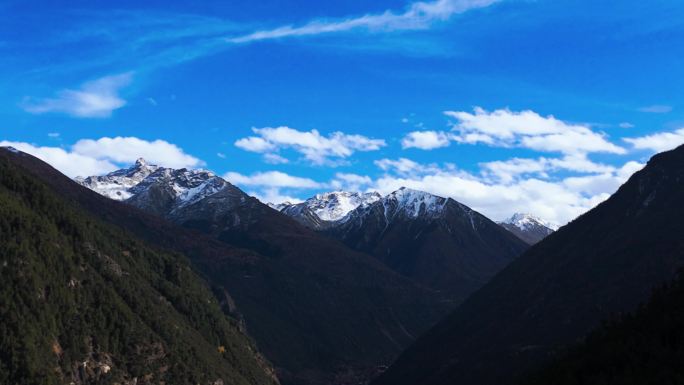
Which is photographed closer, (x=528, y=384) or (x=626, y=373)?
(x=626, y=373)

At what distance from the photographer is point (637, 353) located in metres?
115

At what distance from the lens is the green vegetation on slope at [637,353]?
106m

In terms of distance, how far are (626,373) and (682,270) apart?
44151mm

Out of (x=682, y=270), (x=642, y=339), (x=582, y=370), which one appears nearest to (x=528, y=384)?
(x=582, y=370)

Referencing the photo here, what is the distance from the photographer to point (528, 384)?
136250 millimetres

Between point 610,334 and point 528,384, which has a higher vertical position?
point 610,334

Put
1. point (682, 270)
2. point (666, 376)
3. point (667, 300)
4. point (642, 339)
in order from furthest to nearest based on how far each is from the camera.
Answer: point (682, 270) < point (667, 300) < point (642, 339) < point (666, 376)

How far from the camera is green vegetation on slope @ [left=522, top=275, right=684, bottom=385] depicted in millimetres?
106250

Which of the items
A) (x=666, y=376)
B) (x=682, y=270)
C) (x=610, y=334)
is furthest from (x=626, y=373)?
(x=682, y=270)

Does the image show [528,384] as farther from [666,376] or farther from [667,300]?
[666,376]

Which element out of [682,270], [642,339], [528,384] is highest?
[682,270]

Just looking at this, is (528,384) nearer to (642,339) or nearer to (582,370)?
(582,370)

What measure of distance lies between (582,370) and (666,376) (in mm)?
21391

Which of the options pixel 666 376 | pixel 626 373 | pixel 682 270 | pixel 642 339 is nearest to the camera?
pixel 666 376
